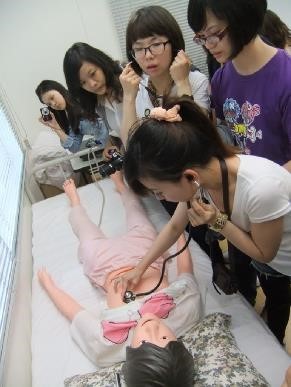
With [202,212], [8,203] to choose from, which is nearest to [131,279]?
[202,212]

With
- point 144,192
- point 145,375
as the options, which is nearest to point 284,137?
point 144,192

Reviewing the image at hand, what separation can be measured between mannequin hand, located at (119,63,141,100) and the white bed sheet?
785 mm

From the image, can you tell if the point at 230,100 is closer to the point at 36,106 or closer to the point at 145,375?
the point at 145,375

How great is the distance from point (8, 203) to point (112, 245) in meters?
0.81

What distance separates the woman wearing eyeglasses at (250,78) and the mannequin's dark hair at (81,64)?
0.65 meters

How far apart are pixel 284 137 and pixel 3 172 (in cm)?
174

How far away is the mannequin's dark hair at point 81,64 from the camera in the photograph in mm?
1712

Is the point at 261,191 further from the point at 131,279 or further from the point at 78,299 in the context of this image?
the point at 78,299

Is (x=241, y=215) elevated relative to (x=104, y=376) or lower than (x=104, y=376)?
elevated

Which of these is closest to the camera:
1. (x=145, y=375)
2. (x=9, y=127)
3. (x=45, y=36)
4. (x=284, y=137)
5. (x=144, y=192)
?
(x=145, y=375)

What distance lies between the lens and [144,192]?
3.53ft

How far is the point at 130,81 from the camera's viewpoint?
155 centimetres

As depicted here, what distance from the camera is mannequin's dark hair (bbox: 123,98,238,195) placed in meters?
0.90

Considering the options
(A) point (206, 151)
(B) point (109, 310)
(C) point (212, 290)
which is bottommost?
(C) point (212, 290)
